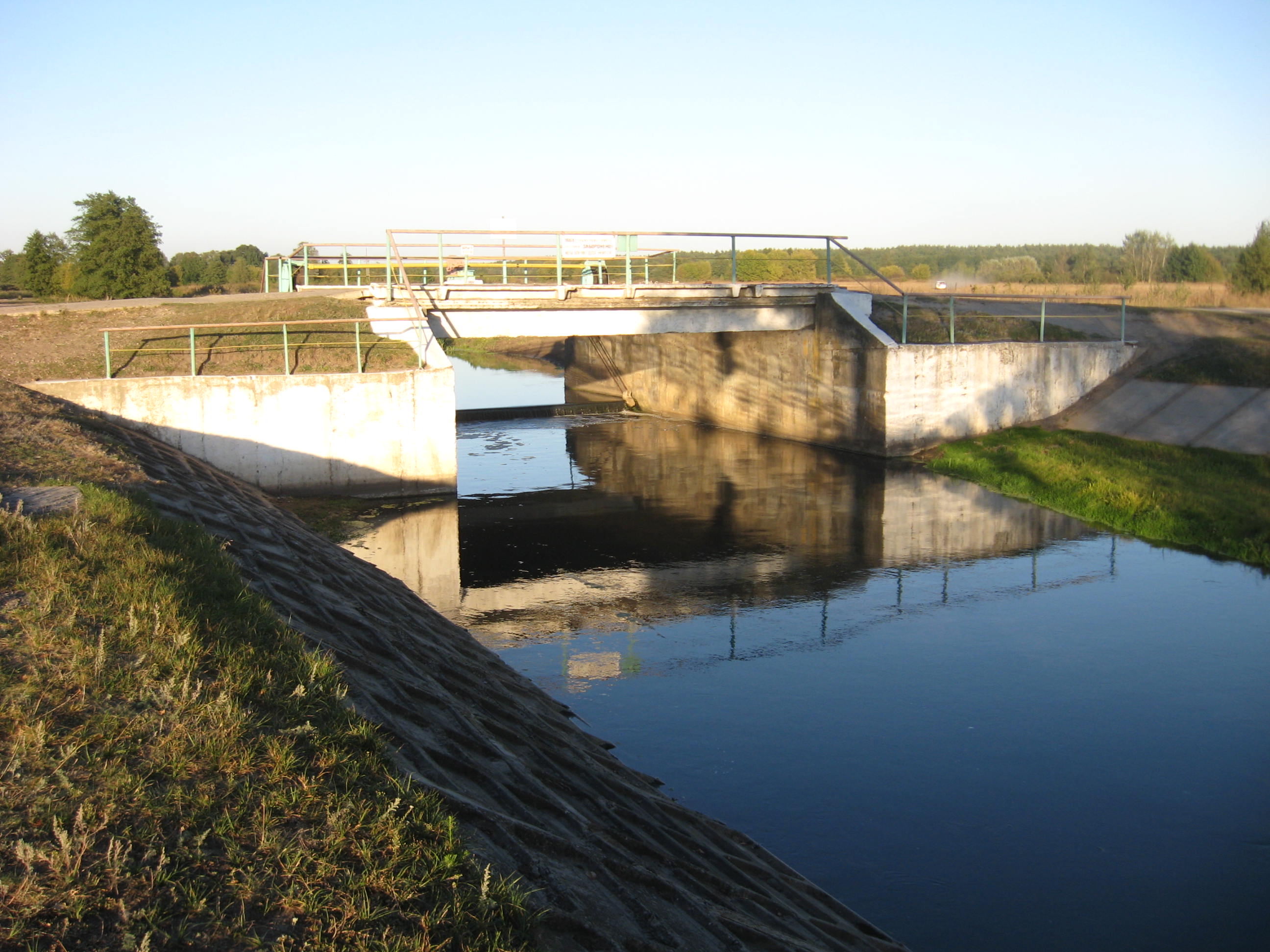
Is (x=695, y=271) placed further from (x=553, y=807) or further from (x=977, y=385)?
(x=553, y=807)

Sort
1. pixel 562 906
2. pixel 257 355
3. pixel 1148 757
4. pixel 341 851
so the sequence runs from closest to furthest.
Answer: pixel 341 851 → pixel 562 906 → pixel 1148 757 → pixel 257 355

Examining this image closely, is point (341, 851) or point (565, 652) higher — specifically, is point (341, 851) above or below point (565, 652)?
above

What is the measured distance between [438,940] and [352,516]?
1681 cm

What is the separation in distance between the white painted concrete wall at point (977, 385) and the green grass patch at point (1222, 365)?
72.0 inches

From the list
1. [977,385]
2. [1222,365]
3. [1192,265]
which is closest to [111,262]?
[977,385]

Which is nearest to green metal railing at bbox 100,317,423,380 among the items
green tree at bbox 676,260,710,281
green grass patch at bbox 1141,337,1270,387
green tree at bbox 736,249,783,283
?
green tree at bbox 676,260,710,281

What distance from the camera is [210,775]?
16.2ft

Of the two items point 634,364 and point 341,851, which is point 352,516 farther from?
point 634,364

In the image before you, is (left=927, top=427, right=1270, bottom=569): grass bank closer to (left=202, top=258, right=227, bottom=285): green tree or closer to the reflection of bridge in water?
the reflection of bridge in water

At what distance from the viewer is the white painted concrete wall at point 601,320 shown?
25.6 m

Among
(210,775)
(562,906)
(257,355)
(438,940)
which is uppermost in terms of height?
(257,355)

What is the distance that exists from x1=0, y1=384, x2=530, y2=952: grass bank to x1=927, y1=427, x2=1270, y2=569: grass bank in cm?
1638

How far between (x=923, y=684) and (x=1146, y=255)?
55447mm

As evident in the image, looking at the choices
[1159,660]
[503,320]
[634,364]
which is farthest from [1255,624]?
[634,364]
